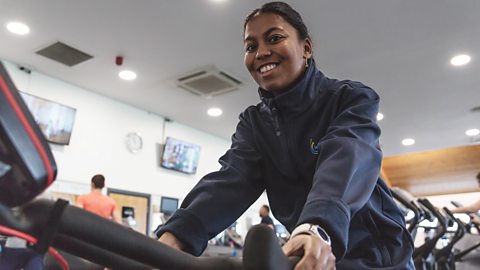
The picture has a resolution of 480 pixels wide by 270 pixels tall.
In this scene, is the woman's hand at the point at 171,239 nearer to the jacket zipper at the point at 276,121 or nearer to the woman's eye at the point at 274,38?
the jacket zipper at the point at 276,121

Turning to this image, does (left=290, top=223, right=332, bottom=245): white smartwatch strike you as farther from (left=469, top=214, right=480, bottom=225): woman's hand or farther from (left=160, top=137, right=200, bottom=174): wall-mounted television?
(left=160, top=137, right=200, bottom=174): wall-mounted television

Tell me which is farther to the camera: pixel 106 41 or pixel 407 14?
pixel 106 41

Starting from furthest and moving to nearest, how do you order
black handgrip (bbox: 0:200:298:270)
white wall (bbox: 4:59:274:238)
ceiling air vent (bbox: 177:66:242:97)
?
white wall (bbox: 4:59:274:238) < ceiling air vent (bbox: 177:66:242:97) < black handgrip (bbox: 0:200:298:270)

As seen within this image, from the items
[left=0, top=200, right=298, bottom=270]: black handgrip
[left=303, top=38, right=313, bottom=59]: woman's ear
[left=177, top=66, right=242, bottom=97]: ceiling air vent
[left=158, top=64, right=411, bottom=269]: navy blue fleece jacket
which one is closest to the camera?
[left=0, top=200, right=298, bottom=270]: black handgrip

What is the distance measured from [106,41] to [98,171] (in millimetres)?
2250

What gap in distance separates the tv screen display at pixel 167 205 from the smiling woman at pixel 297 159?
6.58 m

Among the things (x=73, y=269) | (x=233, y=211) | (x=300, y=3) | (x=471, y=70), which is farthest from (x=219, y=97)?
(x=73, y=269)

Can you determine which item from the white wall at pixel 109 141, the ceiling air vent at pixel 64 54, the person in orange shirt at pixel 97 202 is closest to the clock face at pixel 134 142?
the white wall at pixel 109 141

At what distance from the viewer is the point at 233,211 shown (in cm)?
114

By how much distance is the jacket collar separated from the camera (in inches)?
44.6

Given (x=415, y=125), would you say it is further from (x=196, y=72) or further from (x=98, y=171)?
(x=98, y=171)

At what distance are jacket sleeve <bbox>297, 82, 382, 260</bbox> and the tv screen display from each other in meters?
6.85

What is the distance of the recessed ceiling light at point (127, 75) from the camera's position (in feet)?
20.0

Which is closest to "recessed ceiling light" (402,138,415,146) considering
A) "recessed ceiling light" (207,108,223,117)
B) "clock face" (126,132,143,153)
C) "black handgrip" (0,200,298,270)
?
"recessed ceiling light" (207,108,223,117)
